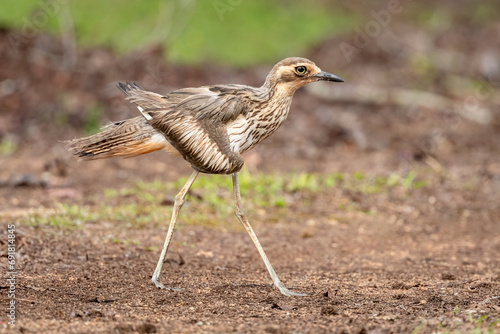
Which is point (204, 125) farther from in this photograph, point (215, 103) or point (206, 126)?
point (215, 103)

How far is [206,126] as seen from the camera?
4926 millimetres

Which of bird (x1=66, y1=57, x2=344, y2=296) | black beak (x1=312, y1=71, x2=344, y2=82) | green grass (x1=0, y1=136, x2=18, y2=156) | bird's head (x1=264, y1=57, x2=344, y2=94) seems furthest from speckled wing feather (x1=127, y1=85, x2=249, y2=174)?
green grass (x1=0, y1=136, x2=18, y2=156)

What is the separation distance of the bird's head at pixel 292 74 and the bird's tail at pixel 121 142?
3.03 feet

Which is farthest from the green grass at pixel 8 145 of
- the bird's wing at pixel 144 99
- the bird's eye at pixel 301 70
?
the bird's eye at pixel 301 70

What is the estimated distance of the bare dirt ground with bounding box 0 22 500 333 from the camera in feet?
14.0

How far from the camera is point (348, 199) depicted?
759 centimetres

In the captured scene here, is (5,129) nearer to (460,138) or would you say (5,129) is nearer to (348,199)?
(348,199)

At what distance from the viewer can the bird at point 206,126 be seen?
4.89 m

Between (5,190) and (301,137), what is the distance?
4403mm

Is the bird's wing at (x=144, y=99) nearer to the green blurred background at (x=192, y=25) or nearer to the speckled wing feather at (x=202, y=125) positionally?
the speckled wing feather at (x=202, y=125)

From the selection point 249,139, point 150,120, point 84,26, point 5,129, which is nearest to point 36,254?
point 150,120

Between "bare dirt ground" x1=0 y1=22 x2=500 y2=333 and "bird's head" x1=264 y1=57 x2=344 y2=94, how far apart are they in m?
1.44

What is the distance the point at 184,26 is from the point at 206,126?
26.3ft

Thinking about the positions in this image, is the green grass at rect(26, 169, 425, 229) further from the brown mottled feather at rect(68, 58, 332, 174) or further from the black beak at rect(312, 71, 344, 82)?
the black beak at rect(312, 71, 344, 82)
